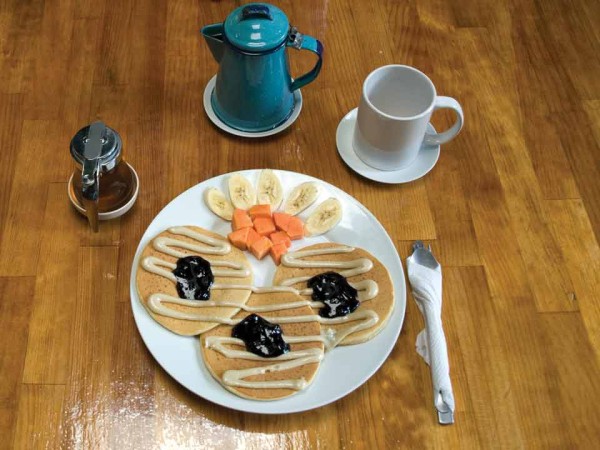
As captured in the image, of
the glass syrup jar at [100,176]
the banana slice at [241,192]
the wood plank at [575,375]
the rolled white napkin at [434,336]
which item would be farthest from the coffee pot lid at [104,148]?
the wood plank at [575,375]

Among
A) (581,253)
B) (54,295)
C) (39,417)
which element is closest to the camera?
(39,417)

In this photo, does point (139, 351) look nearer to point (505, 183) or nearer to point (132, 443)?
point (132, 443)

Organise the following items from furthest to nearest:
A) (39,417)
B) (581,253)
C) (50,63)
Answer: (50,63), (581,253), (39,417)

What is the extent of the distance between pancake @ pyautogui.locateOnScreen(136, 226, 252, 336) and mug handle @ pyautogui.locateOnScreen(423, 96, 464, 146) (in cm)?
46

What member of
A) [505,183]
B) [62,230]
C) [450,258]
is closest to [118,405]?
[62,230]

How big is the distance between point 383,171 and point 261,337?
449mm

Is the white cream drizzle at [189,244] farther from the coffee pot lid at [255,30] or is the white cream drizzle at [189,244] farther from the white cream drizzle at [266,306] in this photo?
the coffee pot lid at [255,30]

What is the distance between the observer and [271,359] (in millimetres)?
966

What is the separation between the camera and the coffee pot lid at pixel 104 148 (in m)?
1.01

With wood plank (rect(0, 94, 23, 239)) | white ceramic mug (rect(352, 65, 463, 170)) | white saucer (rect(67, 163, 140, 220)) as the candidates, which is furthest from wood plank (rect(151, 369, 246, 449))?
white ceramic mug (rect(352, 65, 463, 170))

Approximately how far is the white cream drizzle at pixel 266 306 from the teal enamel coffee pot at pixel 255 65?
30 centimetres

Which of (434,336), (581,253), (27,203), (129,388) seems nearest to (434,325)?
(434,336)

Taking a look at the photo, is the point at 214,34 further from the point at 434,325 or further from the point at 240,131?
the point at 434,325

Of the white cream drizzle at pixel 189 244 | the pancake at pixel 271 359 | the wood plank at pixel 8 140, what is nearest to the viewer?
the pancake at pixel 271 359
